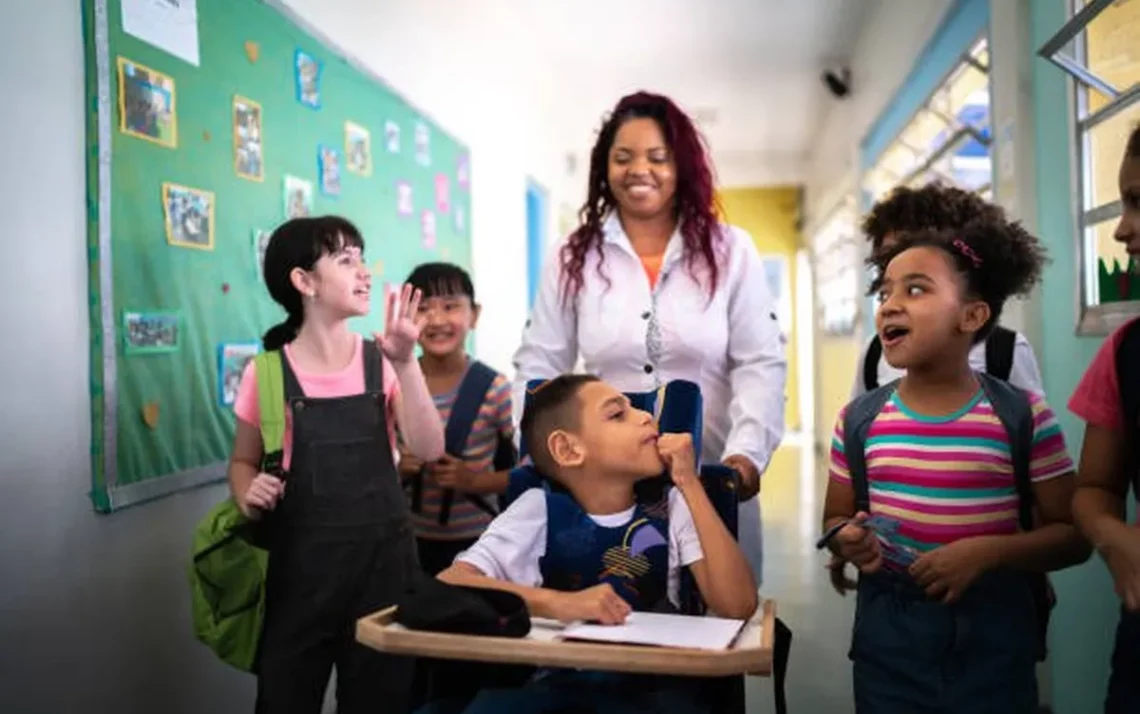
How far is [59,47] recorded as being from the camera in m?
1.80

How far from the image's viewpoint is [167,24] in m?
2.14

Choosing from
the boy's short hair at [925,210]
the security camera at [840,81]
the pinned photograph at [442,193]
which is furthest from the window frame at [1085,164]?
the security camera at [840,81]

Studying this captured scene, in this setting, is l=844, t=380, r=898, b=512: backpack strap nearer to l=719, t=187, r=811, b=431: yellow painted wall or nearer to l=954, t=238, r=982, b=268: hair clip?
l=954, t=238, r=982, b=268: hair clip

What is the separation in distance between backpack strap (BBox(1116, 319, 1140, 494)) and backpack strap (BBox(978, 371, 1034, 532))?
14cm

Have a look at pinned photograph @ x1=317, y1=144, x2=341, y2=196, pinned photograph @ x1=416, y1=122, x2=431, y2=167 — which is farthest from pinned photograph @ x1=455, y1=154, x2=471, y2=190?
pinned photograph @ x1=317, y1=144, x2=341, y2=196

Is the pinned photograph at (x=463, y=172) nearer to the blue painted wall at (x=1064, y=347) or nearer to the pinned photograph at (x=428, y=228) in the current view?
the pinned photograph at (x=428, y=228)

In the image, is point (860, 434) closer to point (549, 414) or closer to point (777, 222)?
point (549, 414)

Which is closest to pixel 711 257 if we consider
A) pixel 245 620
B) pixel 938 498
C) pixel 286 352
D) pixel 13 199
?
pixel 938 498

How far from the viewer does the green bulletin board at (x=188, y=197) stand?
1.91m

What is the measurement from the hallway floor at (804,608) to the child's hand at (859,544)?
148cm

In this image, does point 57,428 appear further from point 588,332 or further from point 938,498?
point 938,498

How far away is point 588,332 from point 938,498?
84 centimetres

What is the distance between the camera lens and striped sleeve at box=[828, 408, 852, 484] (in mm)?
1568

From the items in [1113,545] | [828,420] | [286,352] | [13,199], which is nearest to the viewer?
[1113,545]
